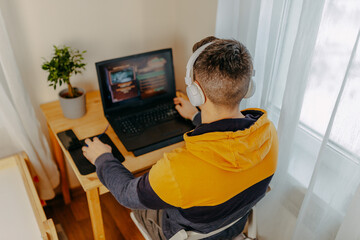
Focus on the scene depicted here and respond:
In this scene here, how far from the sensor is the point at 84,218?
2.01 m

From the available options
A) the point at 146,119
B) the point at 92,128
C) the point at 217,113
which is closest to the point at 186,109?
the point at 146,119

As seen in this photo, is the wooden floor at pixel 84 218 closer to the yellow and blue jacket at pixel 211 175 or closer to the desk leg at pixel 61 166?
the desk leg at pixel 61 166

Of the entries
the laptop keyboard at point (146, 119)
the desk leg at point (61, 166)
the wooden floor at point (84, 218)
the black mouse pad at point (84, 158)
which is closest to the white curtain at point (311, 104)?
the laptop keyboard at point (146, 119)

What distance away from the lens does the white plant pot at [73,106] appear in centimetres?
160

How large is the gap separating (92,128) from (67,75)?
292mm

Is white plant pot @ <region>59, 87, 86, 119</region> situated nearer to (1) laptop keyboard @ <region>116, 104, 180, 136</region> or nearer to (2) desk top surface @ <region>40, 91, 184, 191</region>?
(2) desk top surface @ <region>40, 91, 184, 191</region>

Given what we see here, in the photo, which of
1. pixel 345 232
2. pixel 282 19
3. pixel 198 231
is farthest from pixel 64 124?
pixel 345 232

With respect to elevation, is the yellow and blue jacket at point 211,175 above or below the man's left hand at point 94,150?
above

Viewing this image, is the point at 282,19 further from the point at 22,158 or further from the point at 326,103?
the point at 22,158

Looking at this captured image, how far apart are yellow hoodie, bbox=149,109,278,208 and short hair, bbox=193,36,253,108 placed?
117 mm

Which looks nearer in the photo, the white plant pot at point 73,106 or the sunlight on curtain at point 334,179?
the sunlight on curtain at point 334,179

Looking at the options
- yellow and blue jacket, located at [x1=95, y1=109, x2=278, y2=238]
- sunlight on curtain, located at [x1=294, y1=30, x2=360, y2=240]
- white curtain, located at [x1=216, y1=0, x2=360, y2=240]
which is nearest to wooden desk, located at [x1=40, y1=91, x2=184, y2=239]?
yellow and blue jacket, located at [x1=95, y1=109, x2=278, y2=238]

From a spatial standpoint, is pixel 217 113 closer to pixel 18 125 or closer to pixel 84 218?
pixel 18 125

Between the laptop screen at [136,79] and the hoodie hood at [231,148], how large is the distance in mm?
722
